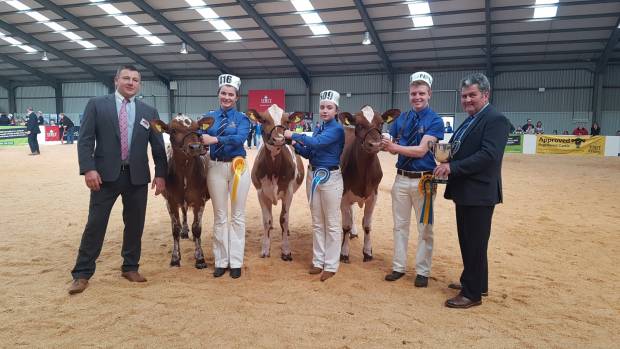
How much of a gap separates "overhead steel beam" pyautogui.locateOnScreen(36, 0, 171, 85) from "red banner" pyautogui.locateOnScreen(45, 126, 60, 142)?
624 centimetres

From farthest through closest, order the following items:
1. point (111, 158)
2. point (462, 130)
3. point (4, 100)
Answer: point (4, 100)
point (111, 158)
point (462, 130)

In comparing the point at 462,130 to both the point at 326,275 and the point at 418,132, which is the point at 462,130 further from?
the point at 326,275

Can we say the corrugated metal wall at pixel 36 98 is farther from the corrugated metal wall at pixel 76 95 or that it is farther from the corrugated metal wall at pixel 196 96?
the corrugated metal wall at pixel 196 96

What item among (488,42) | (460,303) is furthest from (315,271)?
(488,42)

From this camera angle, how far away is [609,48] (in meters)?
20.4

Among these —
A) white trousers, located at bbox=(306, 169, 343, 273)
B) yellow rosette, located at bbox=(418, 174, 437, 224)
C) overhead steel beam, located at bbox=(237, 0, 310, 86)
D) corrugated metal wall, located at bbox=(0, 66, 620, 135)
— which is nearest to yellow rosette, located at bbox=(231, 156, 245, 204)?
white trousers, located at bbox=(306, 169, 343, 273)

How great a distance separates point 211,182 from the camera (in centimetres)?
434

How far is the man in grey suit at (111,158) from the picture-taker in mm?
3754

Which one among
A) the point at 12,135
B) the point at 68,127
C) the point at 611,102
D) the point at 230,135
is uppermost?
the point at 611,102

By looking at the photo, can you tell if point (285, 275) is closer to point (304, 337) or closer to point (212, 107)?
point (304, 337)

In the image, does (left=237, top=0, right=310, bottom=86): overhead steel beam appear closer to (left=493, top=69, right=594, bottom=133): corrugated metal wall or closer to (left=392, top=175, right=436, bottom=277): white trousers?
(left=493, top=69, right=594, bottom=133): corrugated metal wall

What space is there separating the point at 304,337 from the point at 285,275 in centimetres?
141

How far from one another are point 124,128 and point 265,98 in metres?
25.7

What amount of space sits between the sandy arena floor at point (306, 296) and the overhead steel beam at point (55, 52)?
22.8 metres
